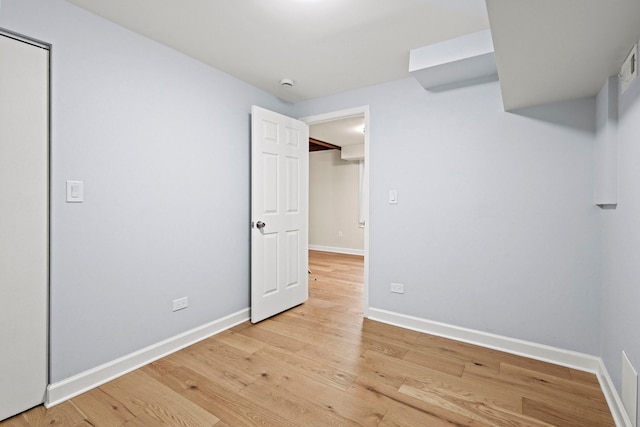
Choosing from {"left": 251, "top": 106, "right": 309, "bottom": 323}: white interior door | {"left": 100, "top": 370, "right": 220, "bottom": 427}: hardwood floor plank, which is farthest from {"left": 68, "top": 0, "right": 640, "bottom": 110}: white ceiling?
{"left": 100, "top": 370, "right": 220, "bottom": 427}: hardwood floor plank

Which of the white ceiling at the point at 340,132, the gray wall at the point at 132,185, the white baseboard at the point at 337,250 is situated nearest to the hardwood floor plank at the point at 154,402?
the gray wall at the point at 132,185

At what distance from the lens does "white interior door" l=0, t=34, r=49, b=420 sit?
1.54 m

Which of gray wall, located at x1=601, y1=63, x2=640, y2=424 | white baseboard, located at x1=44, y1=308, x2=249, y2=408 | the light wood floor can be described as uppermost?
gray wall, located at x1=601, y1=63, x2=640, y2=424

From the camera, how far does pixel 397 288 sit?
2.81 metres

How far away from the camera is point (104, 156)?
1.90 metres

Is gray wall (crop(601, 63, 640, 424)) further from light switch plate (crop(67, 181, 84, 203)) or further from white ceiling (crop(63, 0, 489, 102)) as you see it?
light switch plate (crop(67, 181, 84, 203))

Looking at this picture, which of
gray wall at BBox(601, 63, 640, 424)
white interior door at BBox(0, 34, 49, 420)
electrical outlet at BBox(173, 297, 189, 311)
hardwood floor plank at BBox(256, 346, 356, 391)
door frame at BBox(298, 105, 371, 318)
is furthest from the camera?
door frame at BBox(298, 105, 371, 318)

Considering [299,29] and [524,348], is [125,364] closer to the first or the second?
[299,29]

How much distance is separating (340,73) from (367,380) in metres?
2.40

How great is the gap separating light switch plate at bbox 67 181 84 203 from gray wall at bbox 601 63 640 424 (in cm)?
288

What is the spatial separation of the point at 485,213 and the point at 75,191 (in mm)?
2812

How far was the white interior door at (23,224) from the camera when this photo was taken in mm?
1545

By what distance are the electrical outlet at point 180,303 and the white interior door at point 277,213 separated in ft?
1.99

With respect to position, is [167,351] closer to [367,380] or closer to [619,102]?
[367,380]
